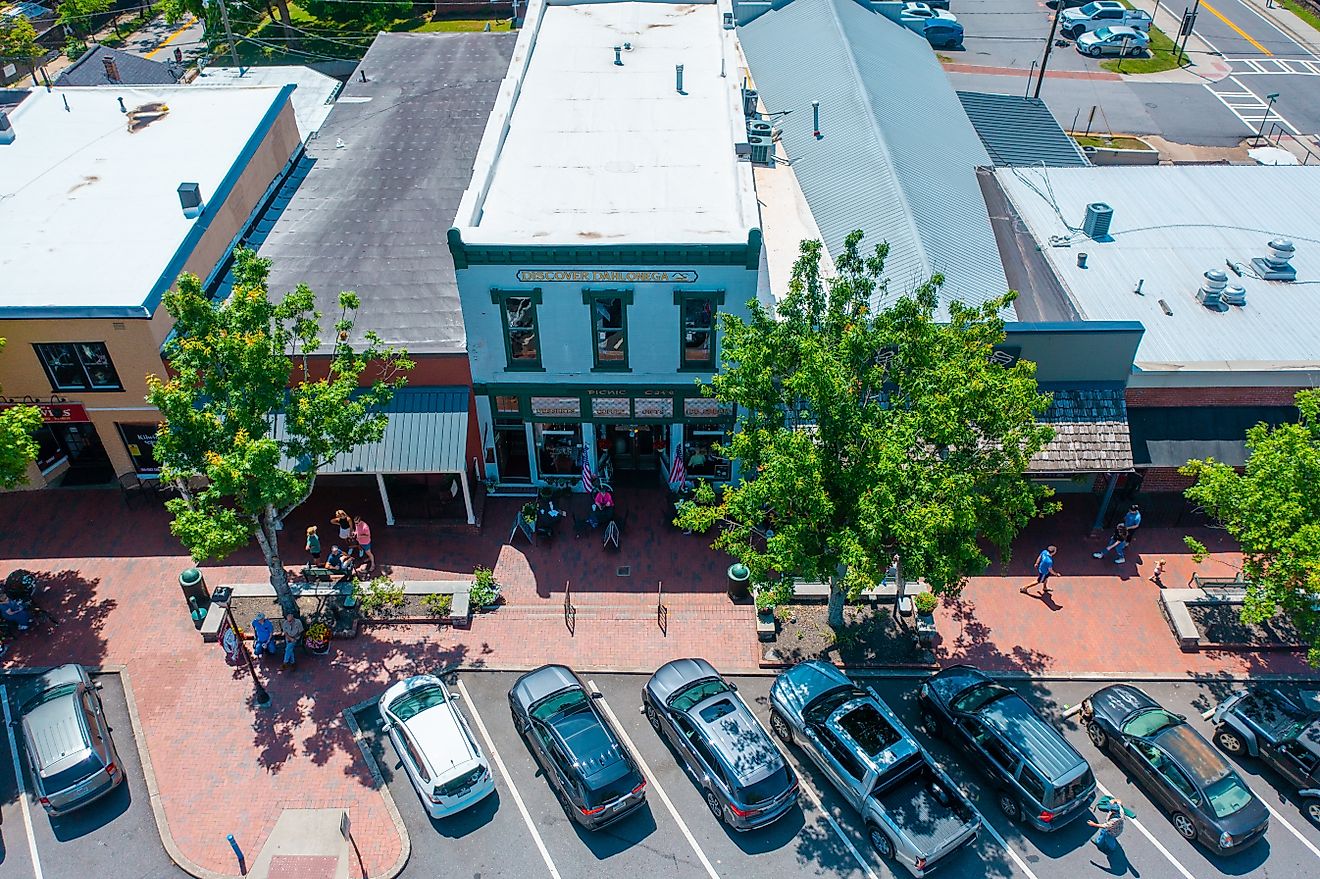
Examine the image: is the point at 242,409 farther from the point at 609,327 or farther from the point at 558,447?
the point at 558,447

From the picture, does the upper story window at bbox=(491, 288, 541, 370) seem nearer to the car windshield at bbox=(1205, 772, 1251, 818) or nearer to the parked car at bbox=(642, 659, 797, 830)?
the parked car at bbox=(642, 659, 797, 830)

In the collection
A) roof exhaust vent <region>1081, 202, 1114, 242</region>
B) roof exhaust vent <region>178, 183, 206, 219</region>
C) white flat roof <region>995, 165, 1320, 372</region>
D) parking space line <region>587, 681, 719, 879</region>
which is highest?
roof exhaust vent <region>178, 183, 206, 219</region>

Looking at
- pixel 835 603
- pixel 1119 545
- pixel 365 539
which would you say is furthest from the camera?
pixel 1119 545

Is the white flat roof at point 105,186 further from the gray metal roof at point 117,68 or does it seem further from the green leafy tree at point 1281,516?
the green leafy tree at point 1281,516

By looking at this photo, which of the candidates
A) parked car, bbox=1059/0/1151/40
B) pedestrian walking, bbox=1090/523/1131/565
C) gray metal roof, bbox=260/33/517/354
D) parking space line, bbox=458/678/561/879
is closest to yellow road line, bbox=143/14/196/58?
parked car, bbox=1059/0/1151/40

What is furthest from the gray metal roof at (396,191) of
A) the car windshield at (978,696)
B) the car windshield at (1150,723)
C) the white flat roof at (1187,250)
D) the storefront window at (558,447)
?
the white flat roof at (1187,250)

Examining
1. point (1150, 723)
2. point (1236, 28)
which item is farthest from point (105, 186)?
point (1236, 28)

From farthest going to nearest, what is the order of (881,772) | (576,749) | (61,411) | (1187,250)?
(1187,250) → (61,411) → (576,749) → (881,772)
